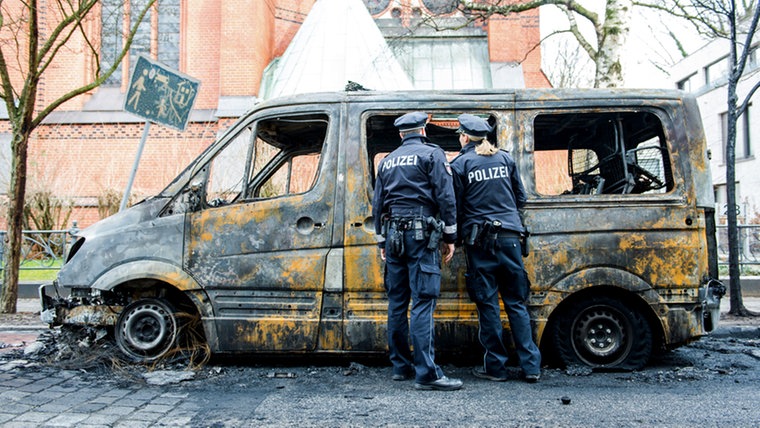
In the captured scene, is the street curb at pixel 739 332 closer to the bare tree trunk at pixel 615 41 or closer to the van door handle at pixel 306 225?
the van door handle at pixel 306 225

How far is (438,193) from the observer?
3.90 m

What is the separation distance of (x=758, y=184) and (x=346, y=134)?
2316 centimetres

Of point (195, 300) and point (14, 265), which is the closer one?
point (195, 300)

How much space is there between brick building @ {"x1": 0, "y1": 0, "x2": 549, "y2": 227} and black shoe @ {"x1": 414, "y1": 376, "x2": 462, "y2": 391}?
485 inches

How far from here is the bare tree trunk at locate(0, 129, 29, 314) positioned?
7363mm

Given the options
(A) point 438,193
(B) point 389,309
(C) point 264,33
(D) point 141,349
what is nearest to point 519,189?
(A) point 438,193

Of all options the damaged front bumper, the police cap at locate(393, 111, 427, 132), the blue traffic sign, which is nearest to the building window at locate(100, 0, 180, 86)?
the blue traffic sign

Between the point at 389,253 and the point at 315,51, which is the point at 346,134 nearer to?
the point at 389,253

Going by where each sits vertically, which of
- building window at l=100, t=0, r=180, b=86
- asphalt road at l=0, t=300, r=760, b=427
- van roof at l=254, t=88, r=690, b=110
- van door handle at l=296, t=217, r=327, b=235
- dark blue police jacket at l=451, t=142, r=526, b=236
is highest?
building window at l=100, t=0, r=180, b=86

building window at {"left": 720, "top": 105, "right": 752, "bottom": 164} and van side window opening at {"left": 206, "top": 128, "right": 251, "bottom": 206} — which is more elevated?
building window at {"left": 720, "top": 105, "right": 752, "bottom": 164}

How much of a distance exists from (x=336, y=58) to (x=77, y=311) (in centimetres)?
1158

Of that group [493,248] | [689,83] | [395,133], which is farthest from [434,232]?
[689,83]

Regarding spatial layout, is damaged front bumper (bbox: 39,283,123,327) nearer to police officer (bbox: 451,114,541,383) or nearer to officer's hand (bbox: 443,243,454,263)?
officer's hand (bbox: 443,243,454,263)

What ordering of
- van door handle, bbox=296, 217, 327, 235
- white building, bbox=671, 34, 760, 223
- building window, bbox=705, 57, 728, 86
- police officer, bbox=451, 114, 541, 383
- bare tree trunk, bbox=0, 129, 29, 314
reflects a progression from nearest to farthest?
police officer, bbox=451, 114, 541, 383
van door handle, bbox=296, 217, 327, 235
bare tree trunk, bbox=0, 129, 29, 314
white building, bbox=671, 34, 760, 223
building window, bbox=705, 57, 728, 86
